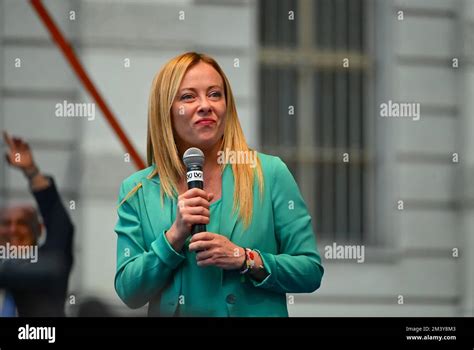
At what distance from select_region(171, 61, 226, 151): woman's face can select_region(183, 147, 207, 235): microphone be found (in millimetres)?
100

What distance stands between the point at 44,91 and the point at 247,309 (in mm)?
1429

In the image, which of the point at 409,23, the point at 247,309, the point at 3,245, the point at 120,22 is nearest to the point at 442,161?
the point at 409,23

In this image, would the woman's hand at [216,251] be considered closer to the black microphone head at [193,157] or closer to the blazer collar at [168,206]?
the blazer collar at [168,206]

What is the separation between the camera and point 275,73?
5914 mm

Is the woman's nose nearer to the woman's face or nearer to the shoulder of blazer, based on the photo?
the woman's face

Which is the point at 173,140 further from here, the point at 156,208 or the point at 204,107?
the point at 156,208

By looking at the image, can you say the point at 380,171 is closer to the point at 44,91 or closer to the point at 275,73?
the point at 275,73

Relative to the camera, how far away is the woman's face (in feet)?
18.1

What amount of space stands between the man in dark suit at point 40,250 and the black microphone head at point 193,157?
0.71 m

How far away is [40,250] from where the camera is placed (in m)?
5.70

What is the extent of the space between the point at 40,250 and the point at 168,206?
69cm

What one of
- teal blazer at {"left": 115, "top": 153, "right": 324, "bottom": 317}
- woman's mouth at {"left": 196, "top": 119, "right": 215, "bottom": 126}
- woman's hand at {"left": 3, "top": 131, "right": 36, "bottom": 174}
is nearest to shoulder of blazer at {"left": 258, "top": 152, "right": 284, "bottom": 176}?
teal blazer at {"left": 115, "top": 153, "right": 324, "bottom": 317}

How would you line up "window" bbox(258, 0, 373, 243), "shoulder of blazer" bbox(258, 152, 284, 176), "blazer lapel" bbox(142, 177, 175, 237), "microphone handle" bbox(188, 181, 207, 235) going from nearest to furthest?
"microphone handle" bbox(188, 181, 207, 235)
"blazer lapel" bbox(142, 177, 175, 237)
"shoulder of blazer" bbox(258, 152, 284, 176)
"window" bbox(258, 0, 373, 243)

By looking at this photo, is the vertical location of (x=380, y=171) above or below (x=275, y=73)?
below
